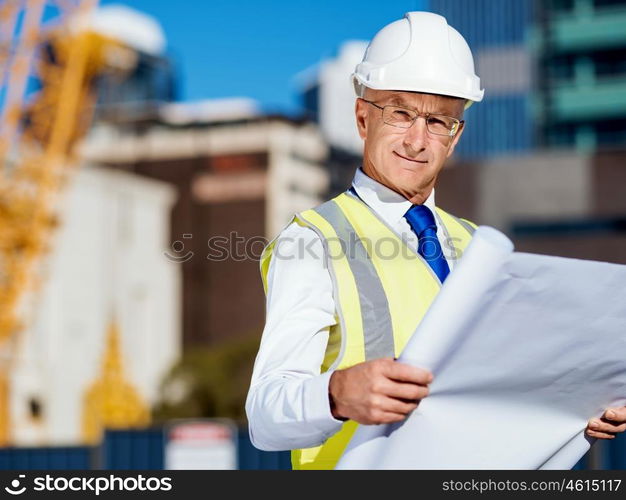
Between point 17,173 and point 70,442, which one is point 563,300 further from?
point 70,442

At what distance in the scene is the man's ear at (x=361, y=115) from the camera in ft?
9.72

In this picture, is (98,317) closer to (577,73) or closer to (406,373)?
(577,73)

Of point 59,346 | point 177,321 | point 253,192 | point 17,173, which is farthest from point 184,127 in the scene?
point 17,173

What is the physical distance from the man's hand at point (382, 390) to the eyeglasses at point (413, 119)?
80cm

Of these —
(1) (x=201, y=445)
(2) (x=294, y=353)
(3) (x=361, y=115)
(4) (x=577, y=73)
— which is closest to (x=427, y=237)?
(3) (x=361, y=115)

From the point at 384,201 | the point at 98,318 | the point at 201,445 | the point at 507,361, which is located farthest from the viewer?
the point at 98,318

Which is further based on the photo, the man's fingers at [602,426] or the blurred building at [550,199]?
the blurred building at [550,199]

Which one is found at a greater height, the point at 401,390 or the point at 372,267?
the point at 372,267

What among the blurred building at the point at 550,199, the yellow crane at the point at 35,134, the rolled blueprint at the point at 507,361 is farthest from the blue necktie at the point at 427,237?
the blurred building at the point at 550,199

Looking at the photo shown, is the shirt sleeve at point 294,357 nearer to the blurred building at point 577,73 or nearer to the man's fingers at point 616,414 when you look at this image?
the man's fingers at point 616,414

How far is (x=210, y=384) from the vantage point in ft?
212

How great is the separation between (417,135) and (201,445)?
1569 cm

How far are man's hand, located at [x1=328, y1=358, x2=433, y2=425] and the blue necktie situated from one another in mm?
621

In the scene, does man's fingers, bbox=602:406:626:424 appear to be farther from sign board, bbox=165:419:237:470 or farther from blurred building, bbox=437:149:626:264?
blurred building, bbox=437:149:626:264
